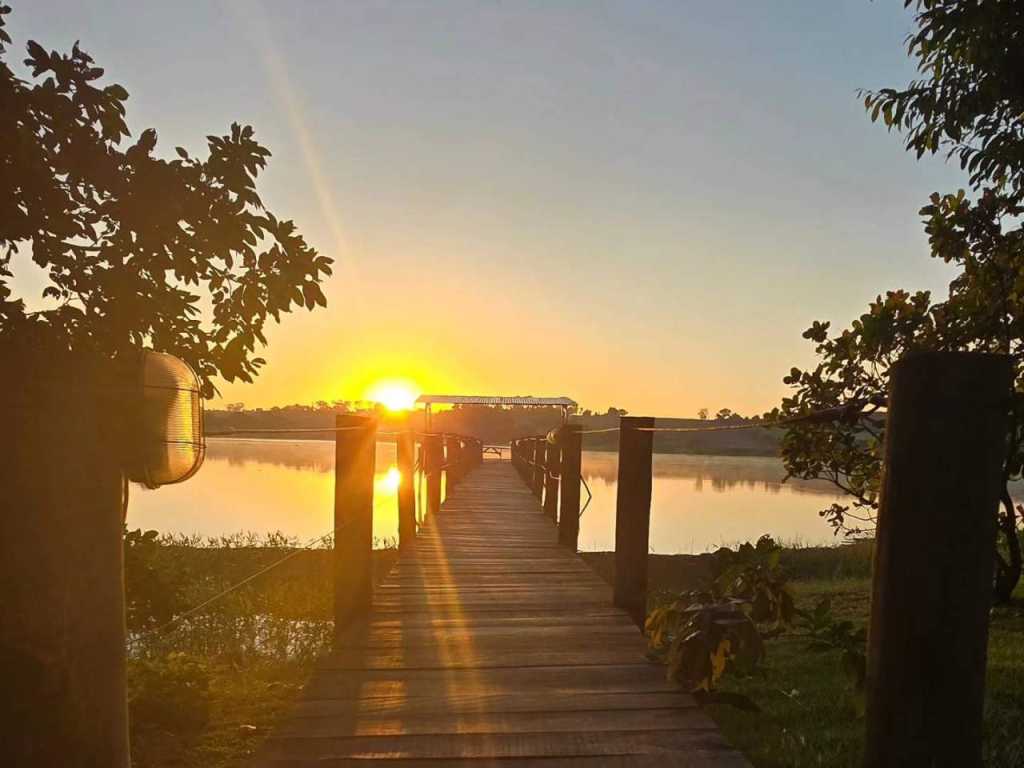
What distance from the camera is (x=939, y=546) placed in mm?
1651

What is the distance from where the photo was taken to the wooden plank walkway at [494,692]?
246cm

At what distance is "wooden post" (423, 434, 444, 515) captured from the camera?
33.2 ft

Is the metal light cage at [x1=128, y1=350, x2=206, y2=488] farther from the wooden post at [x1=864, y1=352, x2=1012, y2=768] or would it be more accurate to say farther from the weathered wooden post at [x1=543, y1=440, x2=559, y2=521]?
the weathered wooden post at [x1=543, y1=440, x2=559, y2=521]

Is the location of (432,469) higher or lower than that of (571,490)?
lower

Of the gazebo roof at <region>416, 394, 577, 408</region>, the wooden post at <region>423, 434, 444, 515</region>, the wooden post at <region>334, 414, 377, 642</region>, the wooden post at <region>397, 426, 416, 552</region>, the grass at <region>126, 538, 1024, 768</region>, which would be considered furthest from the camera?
the gazebo roof at <region>416, 394, 577, 408</region>

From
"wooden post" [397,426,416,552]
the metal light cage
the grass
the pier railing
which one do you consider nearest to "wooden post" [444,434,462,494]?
"wooden post" [397,426,416,552]

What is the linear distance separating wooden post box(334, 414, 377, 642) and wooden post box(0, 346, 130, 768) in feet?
8.07

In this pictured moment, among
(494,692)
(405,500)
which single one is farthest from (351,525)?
(405,500)

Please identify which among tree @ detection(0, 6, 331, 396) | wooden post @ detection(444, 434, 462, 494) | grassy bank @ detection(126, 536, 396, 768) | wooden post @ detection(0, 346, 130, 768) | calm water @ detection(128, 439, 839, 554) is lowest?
calm water @ detection(128, 439, 839, 554)

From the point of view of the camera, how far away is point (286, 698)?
532 cm

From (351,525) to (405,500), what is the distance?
349 cm

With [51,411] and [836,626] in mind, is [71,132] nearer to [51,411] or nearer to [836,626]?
[51,411]

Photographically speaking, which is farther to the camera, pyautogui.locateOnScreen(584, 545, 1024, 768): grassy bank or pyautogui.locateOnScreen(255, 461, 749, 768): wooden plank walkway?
pyautogui.locateOnScreen(584, 545, 1024, 768): grassy bank

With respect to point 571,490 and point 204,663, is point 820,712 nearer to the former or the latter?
point 571,490
